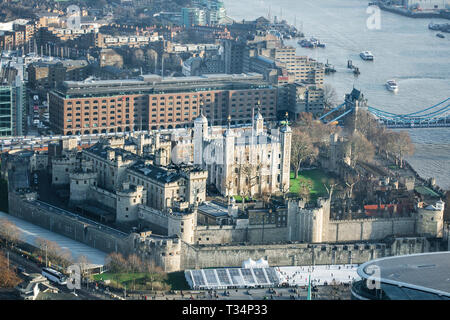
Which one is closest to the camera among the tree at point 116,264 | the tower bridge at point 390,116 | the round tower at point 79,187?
the tree at point 116,264

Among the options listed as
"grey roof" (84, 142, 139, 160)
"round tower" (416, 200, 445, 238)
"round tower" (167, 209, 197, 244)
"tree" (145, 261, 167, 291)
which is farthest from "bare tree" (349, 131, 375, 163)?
"tree" (145, 261, 167, 291)

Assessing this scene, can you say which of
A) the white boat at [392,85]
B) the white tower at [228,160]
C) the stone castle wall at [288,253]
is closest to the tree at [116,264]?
the stone castle wall at [288,253]

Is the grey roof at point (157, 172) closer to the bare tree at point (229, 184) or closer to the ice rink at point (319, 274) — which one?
the bare tree at point (229, 184)

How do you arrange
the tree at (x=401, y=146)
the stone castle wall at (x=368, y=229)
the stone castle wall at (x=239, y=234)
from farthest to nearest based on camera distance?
the tree at (x=401, y=146), the stone castle wall at (x=368, y=229), the stone castle wall at (x=239, y=234)

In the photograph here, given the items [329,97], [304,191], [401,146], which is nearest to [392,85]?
[329,97]
